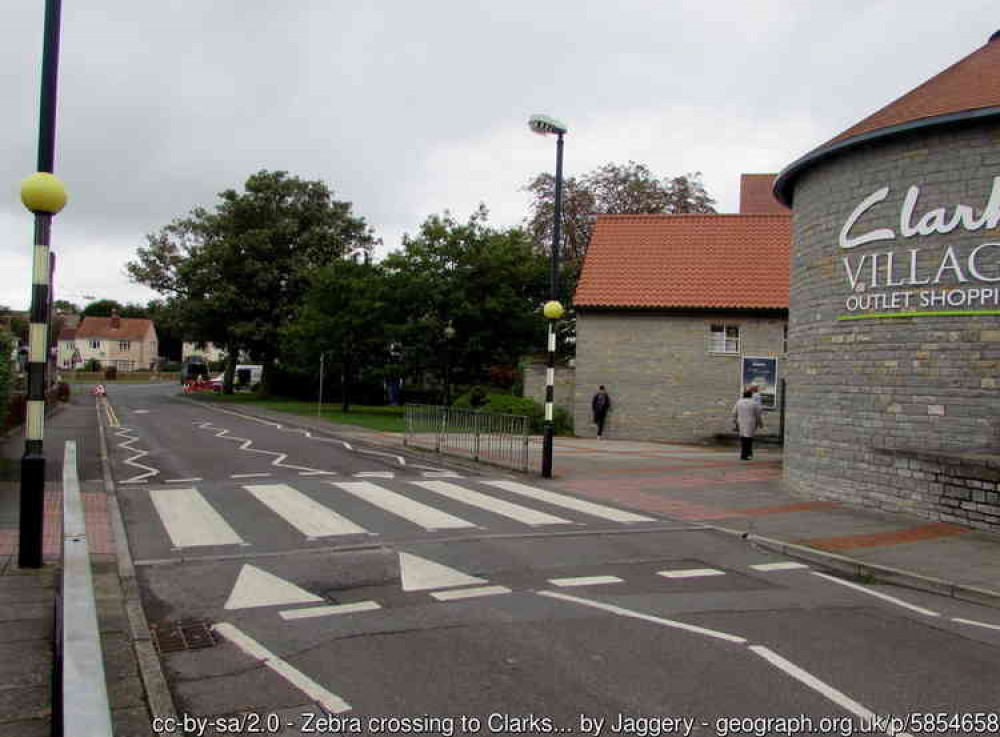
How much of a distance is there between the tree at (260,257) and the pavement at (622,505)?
27632mm

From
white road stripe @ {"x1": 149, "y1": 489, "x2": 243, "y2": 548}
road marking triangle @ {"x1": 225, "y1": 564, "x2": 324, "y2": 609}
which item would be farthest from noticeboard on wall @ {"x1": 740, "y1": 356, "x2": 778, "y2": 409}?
road marking triangle @ {"x1": 225, "y1": 564, "x2": 324, "y2": 609}

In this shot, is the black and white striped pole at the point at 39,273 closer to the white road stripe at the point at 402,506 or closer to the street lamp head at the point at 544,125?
the white road stripe at the point at 402,506

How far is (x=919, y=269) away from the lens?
11.9 metres

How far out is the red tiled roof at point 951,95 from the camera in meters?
11.7

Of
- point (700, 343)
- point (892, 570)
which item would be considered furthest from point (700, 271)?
point (892, 570)

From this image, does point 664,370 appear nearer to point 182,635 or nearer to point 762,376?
point 762,376

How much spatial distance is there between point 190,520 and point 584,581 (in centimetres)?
529

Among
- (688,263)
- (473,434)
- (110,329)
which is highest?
(110,329)

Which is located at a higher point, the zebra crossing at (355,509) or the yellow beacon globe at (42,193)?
the yellow beacon globe at (42,193)

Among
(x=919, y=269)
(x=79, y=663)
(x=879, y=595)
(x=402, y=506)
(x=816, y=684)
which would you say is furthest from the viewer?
(x=919, y=269)

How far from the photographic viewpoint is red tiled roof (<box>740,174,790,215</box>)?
34531 mm

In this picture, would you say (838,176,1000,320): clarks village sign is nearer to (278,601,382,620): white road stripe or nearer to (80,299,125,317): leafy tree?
(278,601,382,620): white road stripe

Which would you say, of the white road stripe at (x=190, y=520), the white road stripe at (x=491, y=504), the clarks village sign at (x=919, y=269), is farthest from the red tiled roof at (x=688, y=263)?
the white road stripe at (x=190, y=520)

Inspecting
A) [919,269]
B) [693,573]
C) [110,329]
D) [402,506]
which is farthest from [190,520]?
[110,329]
